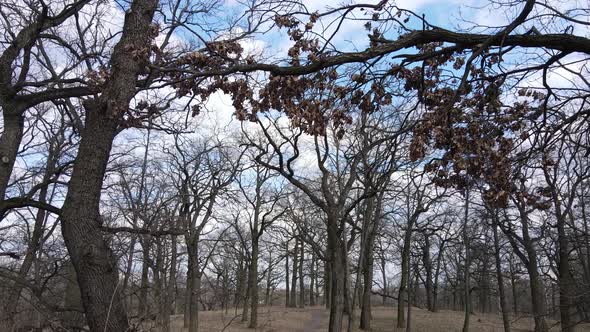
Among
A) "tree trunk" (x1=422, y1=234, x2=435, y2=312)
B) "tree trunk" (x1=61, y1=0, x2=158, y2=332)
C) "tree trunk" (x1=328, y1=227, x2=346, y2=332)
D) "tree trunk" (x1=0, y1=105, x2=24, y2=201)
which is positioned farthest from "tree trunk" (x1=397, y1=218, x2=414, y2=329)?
"tree trunk" (x1=61, y1=0, x2=158, y2=332)

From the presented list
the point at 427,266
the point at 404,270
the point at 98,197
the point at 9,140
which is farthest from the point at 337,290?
the point at 427,266

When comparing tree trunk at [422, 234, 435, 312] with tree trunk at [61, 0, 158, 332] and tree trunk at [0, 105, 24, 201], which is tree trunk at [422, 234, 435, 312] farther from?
tree trunk at [61, 0, 158, 332]

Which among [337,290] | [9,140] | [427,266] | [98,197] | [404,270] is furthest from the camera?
[427,266]

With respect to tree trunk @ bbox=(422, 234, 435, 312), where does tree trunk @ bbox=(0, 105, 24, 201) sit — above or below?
above

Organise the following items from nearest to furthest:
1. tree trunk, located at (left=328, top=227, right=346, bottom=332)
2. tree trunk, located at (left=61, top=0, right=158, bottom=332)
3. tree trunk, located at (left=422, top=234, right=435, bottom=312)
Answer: tree trunk, located at (left=61, top=0, right=158, bottom=332)
tree trunk, located at (left=328, top=227, right=346, bottom=332)
tree trunk, located at (left=422, top=234, right=435, bottom=312)

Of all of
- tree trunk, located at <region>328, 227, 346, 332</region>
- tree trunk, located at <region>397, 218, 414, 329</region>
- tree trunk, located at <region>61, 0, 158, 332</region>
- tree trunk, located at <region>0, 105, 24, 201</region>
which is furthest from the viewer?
tree trunk, located at <region>397, 218, 414, 329</region>

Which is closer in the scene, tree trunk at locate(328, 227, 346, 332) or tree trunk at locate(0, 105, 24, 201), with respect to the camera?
tree trunk at locate(0, 105, 24, 201)

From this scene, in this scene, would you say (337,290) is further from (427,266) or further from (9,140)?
(427,266)

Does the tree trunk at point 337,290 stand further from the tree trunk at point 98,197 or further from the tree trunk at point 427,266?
the tree trunk at point 427,266

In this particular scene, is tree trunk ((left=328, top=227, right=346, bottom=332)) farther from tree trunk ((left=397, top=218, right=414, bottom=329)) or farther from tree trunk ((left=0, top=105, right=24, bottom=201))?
tree trunk ((left=397, top=218, right=414, bottom=329))

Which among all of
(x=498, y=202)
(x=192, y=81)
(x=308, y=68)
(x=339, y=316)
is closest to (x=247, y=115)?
(x=192, y=81)

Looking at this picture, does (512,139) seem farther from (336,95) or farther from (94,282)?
(94,282)

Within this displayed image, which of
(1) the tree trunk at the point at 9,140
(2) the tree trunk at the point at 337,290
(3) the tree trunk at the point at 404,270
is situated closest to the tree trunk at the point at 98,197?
(1) the tree trunk at the point at 9,140

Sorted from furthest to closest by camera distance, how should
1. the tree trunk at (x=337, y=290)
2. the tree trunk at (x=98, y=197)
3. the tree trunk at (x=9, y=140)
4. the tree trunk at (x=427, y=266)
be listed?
the tree trunk at (x=427, y=266) → the tree trunk at (x=337, y=290) → the tree trunk at (x=9, y=140) → the tree trunk at (x=98, y=197)
